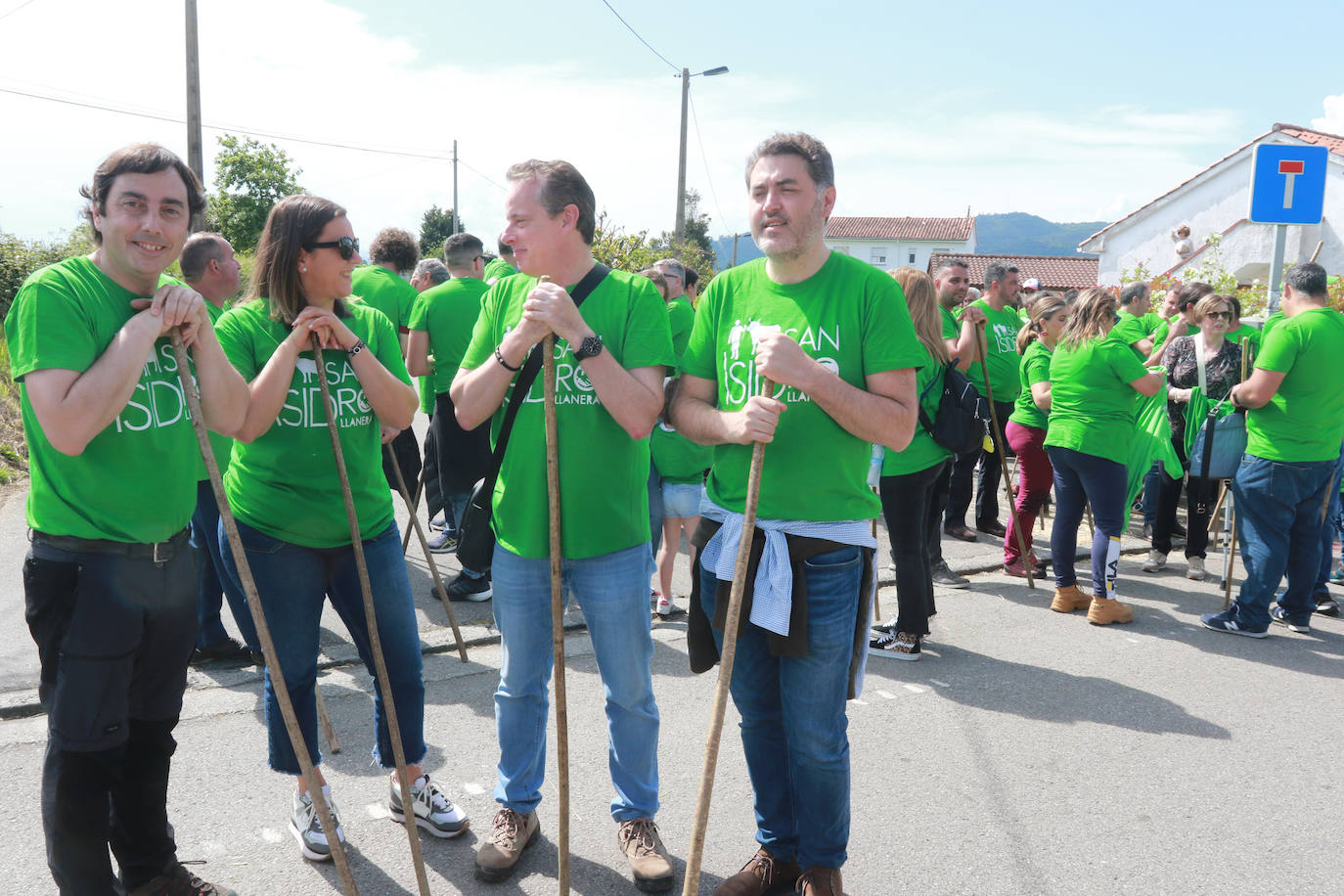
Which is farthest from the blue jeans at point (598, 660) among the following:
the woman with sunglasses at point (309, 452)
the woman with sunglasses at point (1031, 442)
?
the woman with sunglasses at point (1031, 442)

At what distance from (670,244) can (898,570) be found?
18.9m

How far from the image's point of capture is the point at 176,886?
8.93 feet

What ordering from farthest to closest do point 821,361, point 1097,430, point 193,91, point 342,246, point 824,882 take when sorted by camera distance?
point 193,91
point 1097,430
point 342,246
point 824,882
point 821,361

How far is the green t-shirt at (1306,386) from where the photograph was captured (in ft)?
17.1

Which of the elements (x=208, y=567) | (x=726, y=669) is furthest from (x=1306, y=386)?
(x=208, y=567)

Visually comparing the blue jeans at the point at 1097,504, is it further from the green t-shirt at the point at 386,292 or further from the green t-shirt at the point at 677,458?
the green t-shirt at the point at 386,292

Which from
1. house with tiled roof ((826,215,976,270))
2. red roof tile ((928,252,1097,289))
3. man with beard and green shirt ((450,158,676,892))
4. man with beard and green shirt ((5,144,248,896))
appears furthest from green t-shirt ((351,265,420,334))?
house with tiled roof ((826,215,976,270))

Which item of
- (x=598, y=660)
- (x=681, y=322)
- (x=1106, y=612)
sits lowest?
(x=1106, y=612)

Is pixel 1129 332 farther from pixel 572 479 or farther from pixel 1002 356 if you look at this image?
pixel 572 479

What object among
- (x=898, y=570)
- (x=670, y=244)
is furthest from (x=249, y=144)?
(x=898, y=570)

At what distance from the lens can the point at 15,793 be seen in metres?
3.30

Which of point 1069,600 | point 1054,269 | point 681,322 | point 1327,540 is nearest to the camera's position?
point 1069,600

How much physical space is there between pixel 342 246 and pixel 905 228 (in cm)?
8881

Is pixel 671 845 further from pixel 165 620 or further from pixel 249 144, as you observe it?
pixel 249 144
